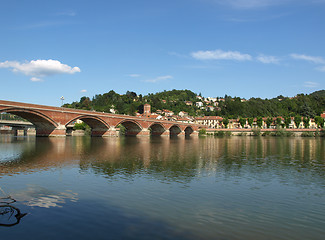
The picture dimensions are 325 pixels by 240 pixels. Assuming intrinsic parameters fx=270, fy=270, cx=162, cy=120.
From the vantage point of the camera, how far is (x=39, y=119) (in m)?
62.9

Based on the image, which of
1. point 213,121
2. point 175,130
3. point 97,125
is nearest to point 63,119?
point 97,125

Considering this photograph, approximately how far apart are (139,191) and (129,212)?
3.37 metres

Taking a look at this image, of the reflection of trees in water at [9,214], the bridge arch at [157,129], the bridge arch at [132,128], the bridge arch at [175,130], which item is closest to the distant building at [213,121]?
the bridge arch at [175,130]

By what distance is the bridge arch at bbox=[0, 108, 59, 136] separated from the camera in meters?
56.2

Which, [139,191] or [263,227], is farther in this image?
[139,191]

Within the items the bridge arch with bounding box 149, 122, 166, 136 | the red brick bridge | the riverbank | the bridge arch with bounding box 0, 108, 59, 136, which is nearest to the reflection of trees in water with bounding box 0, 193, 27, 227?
the red brick bridge

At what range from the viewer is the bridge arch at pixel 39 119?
56.2 meters

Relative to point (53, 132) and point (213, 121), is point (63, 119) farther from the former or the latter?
point (213, 121)

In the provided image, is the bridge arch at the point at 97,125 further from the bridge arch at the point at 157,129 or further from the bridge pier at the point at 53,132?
the bridge arch at the point at 157,129

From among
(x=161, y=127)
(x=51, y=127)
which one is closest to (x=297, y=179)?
(x=51, y=127)

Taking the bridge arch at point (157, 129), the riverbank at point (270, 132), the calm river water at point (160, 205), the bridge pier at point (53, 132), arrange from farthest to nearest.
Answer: the bridge arch at point (157, 129) < the riverbank at point (270, 132) < the bridge pier at point (53, 132) < the calm river water at point (160, 205)

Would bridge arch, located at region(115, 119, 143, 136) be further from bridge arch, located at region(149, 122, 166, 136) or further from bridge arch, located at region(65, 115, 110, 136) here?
bridge arch, located at region(149, 122, 166, 136)

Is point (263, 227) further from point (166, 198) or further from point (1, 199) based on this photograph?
point (1, 199)

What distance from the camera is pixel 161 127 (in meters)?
117
